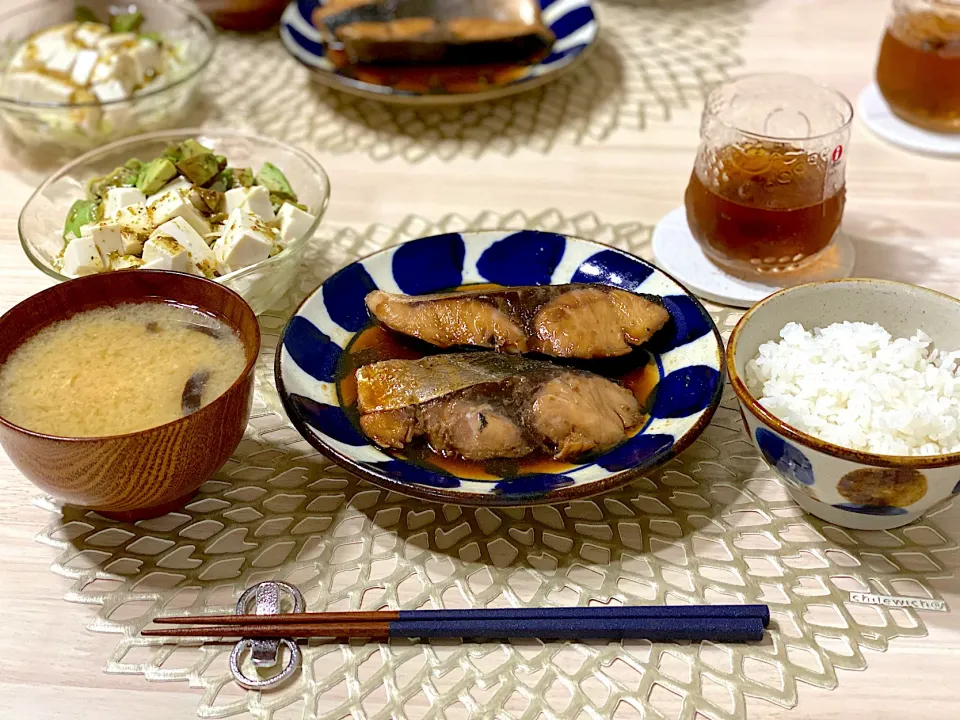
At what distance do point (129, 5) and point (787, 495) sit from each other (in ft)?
7.39

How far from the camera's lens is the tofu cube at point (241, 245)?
159 centimetres

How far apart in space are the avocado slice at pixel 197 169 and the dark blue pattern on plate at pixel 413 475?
81cm

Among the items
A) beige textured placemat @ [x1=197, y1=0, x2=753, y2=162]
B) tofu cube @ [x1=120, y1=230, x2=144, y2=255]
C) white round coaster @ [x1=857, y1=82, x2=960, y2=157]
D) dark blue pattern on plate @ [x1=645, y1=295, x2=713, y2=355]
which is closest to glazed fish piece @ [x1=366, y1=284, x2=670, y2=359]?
dark blue pattern on plate @ [x1=645, y1=295, x2=713, y2=355]

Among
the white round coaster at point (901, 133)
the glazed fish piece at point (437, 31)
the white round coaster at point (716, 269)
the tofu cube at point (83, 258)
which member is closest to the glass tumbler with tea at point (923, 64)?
the white round coaster at point (901, 133)

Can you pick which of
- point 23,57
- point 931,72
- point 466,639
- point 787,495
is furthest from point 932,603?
point 23,57

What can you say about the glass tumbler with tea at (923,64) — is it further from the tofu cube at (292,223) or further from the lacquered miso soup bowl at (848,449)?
the tofu cube at (292,223)

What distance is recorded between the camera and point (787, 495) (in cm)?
140

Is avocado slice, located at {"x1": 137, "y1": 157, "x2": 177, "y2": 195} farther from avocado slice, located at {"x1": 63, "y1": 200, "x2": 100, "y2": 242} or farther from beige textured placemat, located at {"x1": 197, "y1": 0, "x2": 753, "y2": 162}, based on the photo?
beige textured placemat, located at {"x1": 197, "y1": 0, "x2": 753, "y2": 162}

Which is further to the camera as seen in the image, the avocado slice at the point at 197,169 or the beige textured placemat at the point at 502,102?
the beige textured placemat at the point at 502,102

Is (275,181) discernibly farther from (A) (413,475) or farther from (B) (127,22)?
(B) (127,22)

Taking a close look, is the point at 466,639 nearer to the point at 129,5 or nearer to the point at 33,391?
the point at 33,391

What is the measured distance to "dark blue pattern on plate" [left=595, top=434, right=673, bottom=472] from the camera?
1.27m

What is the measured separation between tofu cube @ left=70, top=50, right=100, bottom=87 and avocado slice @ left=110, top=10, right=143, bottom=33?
29 centimetres

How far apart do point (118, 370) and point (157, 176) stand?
0.58 metres
